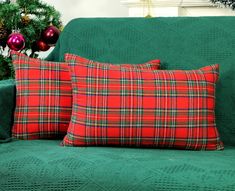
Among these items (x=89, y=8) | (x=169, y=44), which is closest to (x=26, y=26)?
(x=169, y=44)

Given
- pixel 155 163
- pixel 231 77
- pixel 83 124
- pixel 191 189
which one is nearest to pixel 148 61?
pixel 231 77

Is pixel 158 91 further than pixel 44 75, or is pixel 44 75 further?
pixel 44 75

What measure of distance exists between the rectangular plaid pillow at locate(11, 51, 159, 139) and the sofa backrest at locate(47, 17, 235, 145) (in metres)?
0.24

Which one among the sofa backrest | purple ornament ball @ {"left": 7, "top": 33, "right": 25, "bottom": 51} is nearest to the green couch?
the sofa backrest

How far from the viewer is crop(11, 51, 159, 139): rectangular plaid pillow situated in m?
1.62

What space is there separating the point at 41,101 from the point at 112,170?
478 mm

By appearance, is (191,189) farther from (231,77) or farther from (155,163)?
(231,77)

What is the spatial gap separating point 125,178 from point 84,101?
0.38 meters

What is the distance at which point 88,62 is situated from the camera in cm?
156

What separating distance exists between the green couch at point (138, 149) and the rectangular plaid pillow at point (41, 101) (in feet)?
0.14

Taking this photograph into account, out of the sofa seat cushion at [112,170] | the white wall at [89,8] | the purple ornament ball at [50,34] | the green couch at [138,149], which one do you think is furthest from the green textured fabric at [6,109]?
the white wall at [89,8]

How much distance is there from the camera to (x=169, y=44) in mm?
1799

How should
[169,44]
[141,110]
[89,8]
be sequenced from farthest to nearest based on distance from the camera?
[89,8], [169,44], [141,110]

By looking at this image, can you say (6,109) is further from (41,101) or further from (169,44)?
(169,44)
